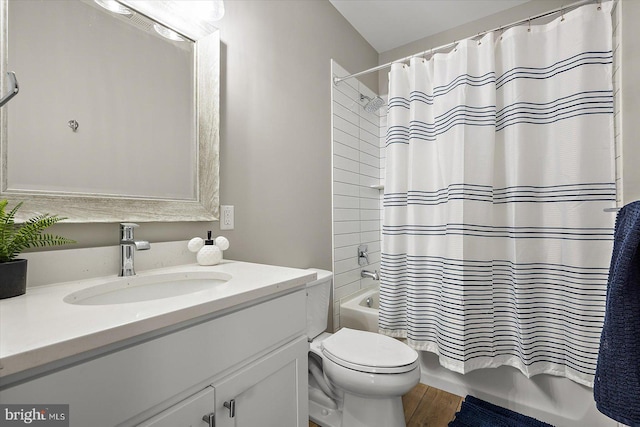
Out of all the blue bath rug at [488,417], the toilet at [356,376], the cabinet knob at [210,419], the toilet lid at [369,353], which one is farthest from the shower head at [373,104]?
the cabinet knob at [210,419]

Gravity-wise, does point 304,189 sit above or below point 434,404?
above

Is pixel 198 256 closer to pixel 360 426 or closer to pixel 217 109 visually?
pixel 217 109

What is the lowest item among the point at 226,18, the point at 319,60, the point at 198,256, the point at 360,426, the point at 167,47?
the point at 360,426

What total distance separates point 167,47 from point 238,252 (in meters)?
0.89

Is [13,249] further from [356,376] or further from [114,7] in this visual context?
[356,376]

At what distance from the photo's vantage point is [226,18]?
4.38 feet

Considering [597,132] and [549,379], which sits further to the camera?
[549,379]

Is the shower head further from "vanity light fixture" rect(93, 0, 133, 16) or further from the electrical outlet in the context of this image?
"vanity light fixture" rect(93, 0, 133, 16)

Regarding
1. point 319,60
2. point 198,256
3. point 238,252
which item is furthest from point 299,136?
point 198,256

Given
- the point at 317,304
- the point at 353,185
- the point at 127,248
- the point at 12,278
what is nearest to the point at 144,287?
the point at 127,248

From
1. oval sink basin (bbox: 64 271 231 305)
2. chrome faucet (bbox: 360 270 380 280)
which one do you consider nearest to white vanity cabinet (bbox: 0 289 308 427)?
oval sink basin (bbox: 64 271 231 305)

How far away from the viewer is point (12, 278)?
67 cm

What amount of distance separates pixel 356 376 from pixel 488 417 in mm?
864

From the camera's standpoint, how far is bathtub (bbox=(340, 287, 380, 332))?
6.23 feet
